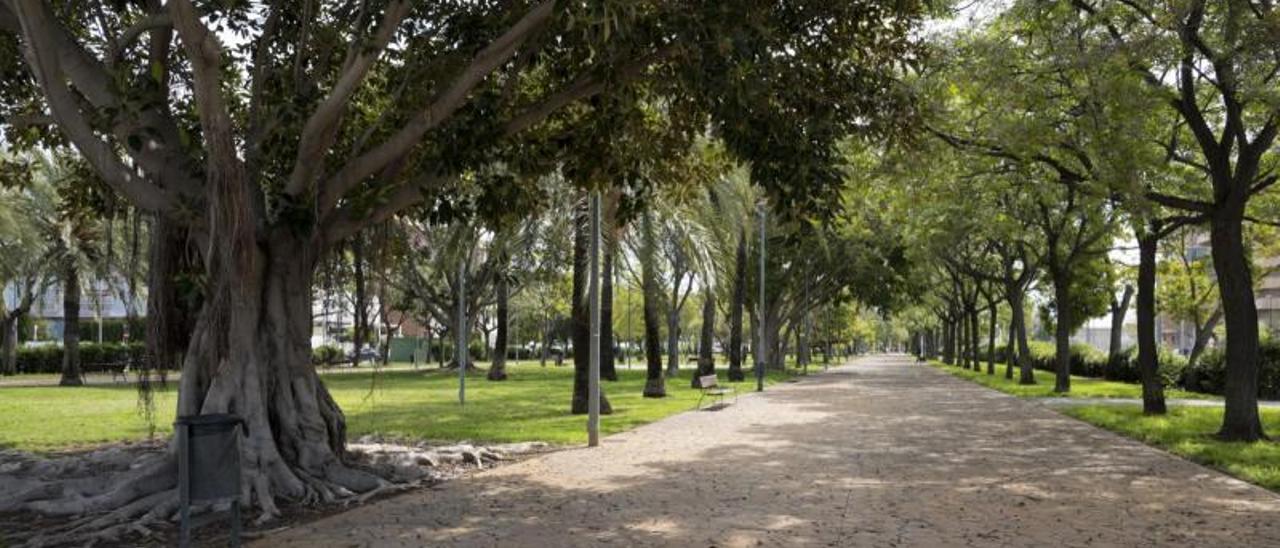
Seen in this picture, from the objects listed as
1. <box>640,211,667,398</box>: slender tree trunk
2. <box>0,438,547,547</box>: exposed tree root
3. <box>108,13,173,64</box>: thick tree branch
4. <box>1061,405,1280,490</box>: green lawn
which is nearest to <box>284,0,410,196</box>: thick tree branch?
<box>108,13,173,64</box>: thick tree branch

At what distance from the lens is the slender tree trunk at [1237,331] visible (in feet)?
51.3

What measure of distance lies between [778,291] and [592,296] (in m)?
33.3

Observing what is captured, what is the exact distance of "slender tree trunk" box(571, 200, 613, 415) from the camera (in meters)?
20.9

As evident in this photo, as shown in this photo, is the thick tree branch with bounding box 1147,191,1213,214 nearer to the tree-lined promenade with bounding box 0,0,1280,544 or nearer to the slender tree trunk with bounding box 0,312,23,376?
the tree-lined promenade with bounding box 0,0,1280,544

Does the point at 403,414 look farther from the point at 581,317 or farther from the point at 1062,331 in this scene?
the point at 1062,331

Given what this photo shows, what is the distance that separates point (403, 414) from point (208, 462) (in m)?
14.5

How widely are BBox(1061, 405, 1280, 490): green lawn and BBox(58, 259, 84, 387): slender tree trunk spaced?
2788 centimetres

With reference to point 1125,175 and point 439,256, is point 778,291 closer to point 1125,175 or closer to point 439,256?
point 439,256

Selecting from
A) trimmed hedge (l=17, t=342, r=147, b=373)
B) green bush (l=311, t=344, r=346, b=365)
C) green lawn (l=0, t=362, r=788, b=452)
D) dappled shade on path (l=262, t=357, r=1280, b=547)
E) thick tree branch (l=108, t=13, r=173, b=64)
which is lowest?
green lawn (l=0, t=362, r=788, b=452)

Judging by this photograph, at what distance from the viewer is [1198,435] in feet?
53.6

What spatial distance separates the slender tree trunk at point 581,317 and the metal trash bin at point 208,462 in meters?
13.5

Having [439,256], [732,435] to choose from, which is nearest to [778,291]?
[439,256]

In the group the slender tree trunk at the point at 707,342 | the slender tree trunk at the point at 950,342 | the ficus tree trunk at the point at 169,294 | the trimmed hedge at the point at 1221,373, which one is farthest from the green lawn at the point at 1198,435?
the slender tree trunk at the point at 950,342

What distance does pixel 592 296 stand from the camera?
49.0 ft
